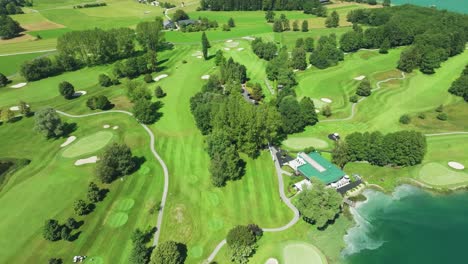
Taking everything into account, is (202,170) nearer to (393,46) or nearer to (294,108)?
(294,108)

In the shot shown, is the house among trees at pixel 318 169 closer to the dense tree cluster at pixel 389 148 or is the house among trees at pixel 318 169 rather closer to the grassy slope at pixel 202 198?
the dense tree cluster at pixel 389 148

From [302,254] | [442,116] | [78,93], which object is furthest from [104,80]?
[442,116]

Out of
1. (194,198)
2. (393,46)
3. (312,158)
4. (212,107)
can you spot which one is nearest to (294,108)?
(312,158)

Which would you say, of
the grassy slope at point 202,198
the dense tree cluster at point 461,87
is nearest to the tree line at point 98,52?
the grassy slope at point 202,198

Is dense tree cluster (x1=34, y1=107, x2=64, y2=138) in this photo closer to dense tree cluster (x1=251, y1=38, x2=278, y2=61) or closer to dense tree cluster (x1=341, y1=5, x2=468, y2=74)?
dense tree cluster (x1=251, y1=38, x2=278, y2=61)

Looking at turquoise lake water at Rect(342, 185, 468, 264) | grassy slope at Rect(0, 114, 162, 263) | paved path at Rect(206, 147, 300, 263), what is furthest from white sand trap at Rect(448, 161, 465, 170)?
grassy slope at Rect(0, 114, 162, 263)

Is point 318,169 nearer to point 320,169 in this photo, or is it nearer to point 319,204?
point 320,169
